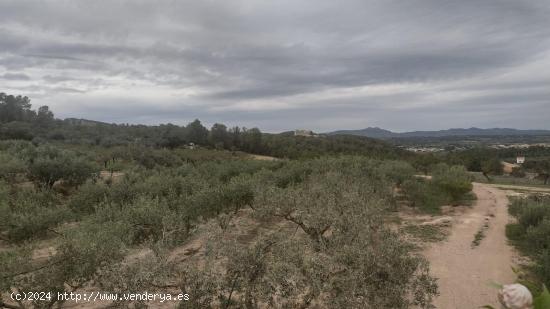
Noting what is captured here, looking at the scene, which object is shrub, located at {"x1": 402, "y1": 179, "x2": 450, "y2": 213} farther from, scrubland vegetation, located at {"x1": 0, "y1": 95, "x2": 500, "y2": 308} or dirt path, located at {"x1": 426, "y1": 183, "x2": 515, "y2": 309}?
scrubland vegetation, located at {"x1": 0, "y1": 95, "x2": 500, "y2": 308}

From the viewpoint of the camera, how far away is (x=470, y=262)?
605 inches

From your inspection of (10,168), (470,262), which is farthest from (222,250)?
(10,168)

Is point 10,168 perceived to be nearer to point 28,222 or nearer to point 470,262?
point 28,222

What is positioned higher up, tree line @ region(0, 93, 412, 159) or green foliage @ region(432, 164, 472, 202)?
tree line @ region(0, 93, 412, 159)

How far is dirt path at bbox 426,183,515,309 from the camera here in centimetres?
1190

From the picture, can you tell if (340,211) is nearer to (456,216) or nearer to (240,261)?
(240,261)

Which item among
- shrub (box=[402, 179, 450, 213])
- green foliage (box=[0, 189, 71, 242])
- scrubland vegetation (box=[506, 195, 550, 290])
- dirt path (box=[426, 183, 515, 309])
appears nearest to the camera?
dirt path (box=[426, 183, 515, 309])

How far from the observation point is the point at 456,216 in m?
24.6

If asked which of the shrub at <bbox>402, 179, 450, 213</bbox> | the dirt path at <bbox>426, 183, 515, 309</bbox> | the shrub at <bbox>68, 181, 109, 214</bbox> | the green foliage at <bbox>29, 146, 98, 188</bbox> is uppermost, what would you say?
the green foliage at <bbox>29, 146, 98, 188</bbox>

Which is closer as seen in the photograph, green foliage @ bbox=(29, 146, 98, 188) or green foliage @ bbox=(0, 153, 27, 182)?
green foliage @ bbox=(0, 153, 27, 182)

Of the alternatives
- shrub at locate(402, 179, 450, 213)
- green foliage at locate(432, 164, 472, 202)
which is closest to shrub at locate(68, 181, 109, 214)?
shrub at locate(402, 179, 450, 213)

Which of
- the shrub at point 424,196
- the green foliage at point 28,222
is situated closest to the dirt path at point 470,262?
the shrub at point 424,196

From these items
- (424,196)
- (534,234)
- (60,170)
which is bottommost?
(424,196)

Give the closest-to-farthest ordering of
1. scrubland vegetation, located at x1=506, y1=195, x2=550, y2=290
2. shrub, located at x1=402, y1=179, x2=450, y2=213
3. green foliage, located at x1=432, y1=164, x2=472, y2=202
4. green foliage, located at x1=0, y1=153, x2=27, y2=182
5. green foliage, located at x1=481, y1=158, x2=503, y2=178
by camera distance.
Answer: scrubland vegetation, located at x1=506, y1=195, x2=550, y2=290, green foliage, located at x1=0, y1=153, x2=27, y2=182, shrub, located at x1=402, y1=179, x2=450, y2=213, green foliage, located at x1=432, y1=164, x2=472, y2=202, green foliage, located at x1=481, y1=158, x2=503, y2=178
